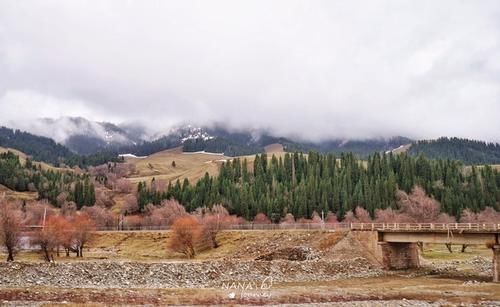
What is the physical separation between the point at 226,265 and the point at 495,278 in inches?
1494

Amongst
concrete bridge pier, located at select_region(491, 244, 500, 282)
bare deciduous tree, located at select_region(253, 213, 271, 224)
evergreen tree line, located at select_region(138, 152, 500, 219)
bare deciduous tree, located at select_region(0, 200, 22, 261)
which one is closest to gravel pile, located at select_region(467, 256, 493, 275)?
concrete bridge pier, located at select_region(491, 244, 500, 282)

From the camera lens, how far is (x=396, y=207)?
515 feet

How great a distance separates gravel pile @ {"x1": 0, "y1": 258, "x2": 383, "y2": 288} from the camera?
2315 inches

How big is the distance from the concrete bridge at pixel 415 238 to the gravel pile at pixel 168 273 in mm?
5569

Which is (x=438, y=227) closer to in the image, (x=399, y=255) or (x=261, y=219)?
(x=399, y=255)

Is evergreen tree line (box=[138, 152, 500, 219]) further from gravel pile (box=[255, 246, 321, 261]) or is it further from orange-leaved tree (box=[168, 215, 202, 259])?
gravel pile (box=[255, 246, 321, 261])

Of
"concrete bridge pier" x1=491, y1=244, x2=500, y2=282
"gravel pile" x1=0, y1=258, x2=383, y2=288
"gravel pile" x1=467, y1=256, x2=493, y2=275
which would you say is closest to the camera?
"gravel pile" x1=0, y1=258, x2=383, y2=288

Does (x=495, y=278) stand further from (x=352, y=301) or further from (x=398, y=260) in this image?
(x=352, y=301)

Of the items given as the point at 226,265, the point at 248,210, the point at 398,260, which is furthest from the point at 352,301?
the point at 248,210

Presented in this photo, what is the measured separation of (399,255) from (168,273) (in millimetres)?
41732

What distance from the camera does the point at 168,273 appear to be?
66125 mm

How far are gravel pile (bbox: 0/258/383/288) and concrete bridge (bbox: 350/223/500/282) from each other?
5.57 meters

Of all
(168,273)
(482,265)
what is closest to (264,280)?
(168,273)

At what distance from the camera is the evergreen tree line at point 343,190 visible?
155375 mm
